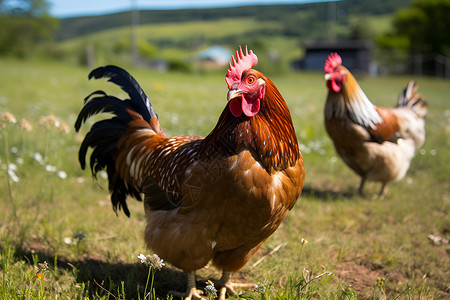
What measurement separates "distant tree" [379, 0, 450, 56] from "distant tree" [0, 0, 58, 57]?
139ft

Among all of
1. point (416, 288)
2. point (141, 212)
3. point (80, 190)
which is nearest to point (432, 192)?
point (416, 288)

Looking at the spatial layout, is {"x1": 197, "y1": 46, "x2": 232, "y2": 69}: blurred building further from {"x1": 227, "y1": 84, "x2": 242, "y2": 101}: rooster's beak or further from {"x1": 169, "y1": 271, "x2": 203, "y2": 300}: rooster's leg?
{"x1": 227, "y1": 84, "x2": 242, "y2": 101}: rooster's beak

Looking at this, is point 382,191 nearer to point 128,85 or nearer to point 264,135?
point 264,135

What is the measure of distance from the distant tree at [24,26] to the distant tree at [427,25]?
42.4 m

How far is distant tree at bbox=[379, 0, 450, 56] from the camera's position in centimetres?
3508

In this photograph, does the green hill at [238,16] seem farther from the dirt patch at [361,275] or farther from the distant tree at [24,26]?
the dirt patch at [361,275]

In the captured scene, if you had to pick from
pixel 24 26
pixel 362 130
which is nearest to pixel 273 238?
pixel 362 130

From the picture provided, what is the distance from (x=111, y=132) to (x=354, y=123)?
289 centimetres

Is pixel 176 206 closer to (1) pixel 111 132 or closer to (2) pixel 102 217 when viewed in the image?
(1) pixel 111 132

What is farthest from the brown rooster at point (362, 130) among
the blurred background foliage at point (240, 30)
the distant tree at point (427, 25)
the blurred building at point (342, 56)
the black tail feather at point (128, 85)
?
the blurred building at point (342, 56)

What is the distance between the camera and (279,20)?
40.4 m

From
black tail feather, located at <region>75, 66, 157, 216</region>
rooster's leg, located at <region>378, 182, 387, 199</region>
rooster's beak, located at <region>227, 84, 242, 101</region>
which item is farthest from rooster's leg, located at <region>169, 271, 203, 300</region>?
rooster's leg, located at <region>378, 182, 387, 199</region>

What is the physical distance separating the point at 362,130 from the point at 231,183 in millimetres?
2890

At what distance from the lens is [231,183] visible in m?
2.05
